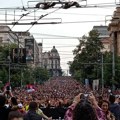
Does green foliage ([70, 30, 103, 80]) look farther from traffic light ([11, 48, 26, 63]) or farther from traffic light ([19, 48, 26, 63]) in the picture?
traffic light ([19, 48, 26, 63])

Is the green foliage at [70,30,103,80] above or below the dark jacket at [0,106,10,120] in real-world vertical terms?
above

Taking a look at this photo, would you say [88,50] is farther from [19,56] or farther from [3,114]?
[3,114]

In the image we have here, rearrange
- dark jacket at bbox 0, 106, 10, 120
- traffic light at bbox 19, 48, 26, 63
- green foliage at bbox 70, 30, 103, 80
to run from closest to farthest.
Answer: dark jacket at bbox 0, 106, 10, 120 → traffic light at bbox 19, 48, 26, 63 → green foliage at bbox 70, 30, 103, 80

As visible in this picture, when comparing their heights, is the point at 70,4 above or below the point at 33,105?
above

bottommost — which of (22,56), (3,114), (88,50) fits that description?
(3,114)

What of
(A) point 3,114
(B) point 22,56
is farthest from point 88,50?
(A) point 3,114

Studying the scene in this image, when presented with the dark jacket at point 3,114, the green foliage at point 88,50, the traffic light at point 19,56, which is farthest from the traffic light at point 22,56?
the dark jacket at point 3,114

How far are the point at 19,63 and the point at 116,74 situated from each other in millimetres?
14892

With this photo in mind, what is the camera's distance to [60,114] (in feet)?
73.2

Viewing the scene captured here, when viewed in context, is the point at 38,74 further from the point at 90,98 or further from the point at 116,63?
the point at 90,98

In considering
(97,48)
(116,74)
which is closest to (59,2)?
(116,74)

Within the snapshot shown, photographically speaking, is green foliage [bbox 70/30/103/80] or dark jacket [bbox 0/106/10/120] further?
green foliage [bbox 70/30/103/80]

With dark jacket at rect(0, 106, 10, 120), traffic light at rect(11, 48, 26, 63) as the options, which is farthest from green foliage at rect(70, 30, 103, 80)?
dark jacket at rect(0, 106, 10, 120)

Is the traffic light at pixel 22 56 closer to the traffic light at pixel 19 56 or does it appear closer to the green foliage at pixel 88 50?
the traffic light at pixel 19 56
